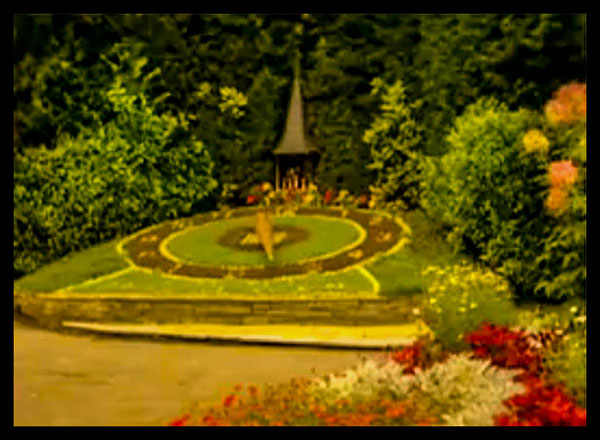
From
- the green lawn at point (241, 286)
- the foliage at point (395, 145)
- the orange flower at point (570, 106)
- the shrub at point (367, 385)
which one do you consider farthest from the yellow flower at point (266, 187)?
the shrub at point (367, 385)

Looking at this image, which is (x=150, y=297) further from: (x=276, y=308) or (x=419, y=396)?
(x=419, y=396)

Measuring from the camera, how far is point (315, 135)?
22.0m

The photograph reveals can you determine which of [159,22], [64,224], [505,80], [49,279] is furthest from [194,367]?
[159,22]

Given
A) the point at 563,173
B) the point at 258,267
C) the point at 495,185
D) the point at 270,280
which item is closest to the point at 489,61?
the point at 495,185

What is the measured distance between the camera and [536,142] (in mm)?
14680

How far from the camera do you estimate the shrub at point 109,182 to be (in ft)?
61.3

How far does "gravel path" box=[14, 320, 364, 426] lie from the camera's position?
1166 centimetres

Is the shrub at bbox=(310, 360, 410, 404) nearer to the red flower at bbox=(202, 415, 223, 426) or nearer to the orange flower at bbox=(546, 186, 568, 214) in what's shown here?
the red flower at bbox=(202, 415, 223, 426)

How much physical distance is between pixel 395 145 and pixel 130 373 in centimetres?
970

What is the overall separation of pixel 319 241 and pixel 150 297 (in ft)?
13.3

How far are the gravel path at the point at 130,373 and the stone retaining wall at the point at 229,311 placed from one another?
640 millimetres

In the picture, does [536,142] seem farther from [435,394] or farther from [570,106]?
[435,394]

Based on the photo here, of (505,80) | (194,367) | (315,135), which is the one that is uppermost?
(505,80)

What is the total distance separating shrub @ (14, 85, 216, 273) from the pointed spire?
187cm
